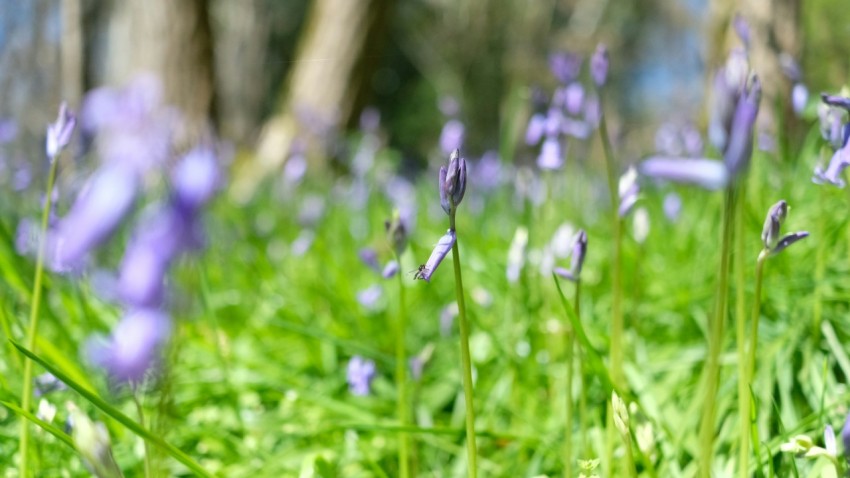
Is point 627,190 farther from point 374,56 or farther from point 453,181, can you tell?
point 374,56

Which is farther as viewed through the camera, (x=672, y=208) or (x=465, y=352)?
(x=672, y=208)

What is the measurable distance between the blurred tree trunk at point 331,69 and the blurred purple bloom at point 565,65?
155 inches

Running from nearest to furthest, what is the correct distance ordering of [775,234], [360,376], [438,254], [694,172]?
[694,172] → [438,254] → [775,234] → [360,376]

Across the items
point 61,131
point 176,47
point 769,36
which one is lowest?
A: point 61,131

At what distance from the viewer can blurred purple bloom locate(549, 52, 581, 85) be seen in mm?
1603

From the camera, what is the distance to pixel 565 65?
162 cm

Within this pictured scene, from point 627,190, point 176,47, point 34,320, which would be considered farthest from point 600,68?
point 176,47

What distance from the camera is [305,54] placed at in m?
6.28

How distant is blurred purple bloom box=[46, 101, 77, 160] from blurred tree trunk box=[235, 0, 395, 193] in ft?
14.7

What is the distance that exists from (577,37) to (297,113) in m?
9.05

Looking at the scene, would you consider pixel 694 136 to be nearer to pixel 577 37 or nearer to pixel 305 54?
pixel 305 54

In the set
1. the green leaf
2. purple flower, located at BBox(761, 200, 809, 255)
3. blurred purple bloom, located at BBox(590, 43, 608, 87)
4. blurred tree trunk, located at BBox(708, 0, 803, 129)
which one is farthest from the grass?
blurred tree trunk, located at BBox(708, 0, 803, 129)

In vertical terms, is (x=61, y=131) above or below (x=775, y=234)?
above

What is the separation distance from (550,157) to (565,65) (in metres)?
0.23
